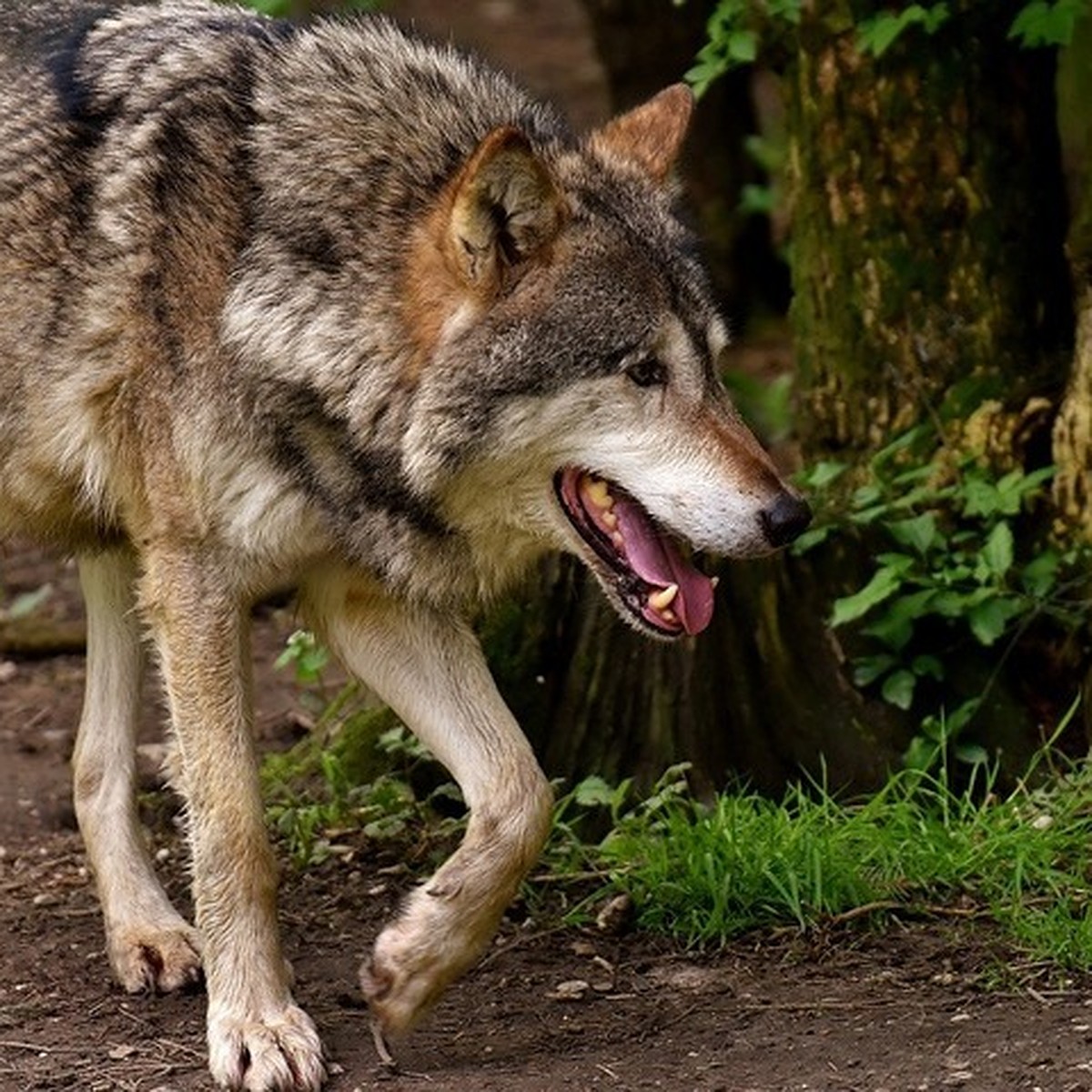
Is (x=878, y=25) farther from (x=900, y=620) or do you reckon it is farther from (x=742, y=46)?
(x=900, y=620)

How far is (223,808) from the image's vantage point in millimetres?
5086

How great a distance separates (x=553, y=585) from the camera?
21.3 feet

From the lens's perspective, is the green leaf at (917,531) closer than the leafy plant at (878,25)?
No

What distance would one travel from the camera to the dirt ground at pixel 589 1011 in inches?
189

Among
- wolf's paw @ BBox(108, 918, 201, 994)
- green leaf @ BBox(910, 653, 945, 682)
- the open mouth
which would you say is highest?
the open mouth

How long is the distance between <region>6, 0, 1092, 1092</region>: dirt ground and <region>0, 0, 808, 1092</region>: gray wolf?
183 millimetres

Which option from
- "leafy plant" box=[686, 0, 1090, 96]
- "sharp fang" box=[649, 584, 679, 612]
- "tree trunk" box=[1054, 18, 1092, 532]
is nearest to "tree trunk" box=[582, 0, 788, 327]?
"leafy plant" box=[686, 0, 1090, 96]

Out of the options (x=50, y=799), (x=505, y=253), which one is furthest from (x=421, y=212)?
(x=50, y=799)

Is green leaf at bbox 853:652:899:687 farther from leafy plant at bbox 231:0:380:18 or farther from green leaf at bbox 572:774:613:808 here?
leafy plant at bbox 231:0:380:18

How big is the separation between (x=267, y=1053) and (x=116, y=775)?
4.21 ft

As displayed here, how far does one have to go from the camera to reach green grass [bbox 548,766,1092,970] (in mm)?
5566

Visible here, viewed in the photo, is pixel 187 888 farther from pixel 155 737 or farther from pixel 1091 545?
pixel 1091 545

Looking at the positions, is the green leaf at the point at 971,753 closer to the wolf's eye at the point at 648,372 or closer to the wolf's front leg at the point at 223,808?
the wolf's eye at the point at 648,372

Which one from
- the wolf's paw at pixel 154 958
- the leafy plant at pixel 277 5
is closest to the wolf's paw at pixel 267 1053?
the wolf's paw at pixel 154 958
